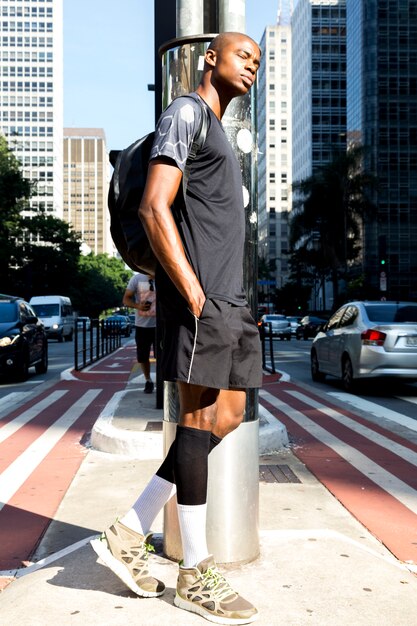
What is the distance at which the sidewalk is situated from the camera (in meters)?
2.74

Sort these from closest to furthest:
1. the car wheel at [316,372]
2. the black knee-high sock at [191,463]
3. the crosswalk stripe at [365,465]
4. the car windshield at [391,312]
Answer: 1. the black knee-high sock at [191,463]
2. the crosswalk stripe at [365,465]
3. the car windshield at [391,312]
4. the car wheel at [316,372]

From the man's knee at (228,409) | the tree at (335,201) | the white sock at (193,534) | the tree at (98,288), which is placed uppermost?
the tree at (335,201)

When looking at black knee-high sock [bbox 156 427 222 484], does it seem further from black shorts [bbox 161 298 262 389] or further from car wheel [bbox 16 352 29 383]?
car wheel [bbox 16 352 29 383]

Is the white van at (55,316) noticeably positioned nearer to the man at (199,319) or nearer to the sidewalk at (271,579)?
the sidewalk at (271,579)

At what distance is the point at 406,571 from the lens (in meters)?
3.30

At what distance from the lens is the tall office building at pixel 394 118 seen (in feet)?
289

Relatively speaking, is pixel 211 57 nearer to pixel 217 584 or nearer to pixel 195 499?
pixel 195 499

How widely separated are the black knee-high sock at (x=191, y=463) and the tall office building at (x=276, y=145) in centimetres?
15281

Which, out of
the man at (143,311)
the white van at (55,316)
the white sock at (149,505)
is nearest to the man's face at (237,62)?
the white sock at (149,505)

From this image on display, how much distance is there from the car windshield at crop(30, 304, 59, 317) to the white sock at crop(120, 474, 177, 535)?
40.8 metres

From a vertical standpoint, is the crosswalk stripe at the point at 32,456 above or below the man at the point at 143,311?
below

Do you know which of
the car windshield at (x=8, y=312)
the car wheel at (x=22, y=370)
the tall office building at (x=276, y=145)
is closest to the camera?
the car wheel at (x=22, y=370)

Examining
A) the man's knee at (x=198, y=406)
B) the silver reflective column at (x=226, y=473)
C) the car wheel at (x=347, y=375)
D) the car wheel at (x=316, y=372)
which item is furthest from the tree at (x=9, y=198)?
the man's knee at (x=198, y=406)

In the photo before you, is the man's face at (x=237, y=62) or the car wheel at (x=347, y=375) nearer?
the man's face at (x=237, y=62)
